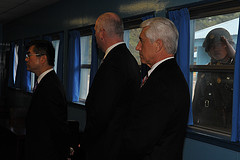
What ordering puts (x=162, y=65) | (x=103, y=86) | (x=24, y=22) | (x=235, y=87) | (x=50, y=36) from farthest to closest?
(x=24, y=22), (x=50, y=36), (x=235, y=87), (x=103, y=86), (x=162, y=65)

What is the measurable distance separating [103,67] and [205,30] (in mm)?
1779

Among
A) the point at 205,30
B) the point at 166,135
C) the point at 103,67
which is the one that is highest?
the point at 205,30

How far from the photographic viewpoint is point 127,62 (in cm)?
170

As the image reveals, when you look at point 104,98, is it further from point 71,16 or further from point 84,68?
point 71,16

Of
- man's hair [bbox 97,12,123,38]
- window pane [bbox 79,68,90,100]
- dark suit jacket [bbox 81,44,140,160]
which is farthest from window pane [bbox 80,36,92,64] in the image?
dark suit jacket [bbox 81,44,140,160]

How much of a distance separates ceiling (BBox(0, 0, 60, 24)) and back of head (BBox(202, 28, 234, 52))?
12.9 feet

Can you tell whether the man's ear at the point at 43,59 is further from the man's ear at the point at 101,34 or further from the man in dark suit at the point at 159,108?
the man in dark suit at the point at 159,108

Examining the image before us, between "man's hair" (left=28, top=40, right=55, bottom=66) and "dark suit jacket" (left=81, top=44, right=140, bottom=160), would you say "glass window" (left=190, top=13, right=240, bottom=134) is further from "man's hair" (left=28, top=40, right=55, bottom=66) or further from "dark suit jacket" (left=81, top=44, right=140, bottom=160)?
"man's hair" (left=28, top=40, right=55, bottom=66)

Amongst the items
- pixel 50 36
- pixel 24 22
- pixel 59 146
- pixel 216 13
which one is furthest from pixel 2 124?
pixel 24 22

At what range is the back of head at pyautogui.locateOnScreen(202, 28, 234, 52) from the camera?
283cm

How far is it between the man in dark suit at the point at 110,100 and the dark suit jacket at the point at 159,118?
34cm

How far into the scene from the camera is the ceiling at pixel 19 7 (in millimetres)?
6123

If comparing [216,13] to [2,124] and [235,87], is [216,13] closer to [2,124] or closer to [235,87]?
[235,87]

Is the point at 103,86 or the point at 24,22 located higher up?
the point at 24,22
